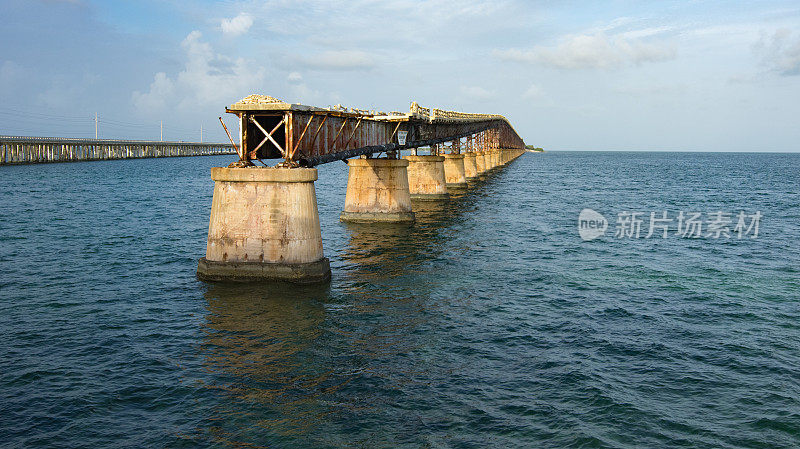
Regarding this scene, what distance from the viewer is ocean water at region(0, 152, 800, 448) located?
1289cm

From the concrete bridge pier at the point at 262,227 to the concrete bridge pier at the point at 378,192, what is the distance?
19017 millimetres

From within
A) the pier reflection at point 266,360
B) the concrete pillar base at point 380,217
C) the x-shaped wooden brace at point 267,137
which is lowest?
the pier reflection at point 266,360

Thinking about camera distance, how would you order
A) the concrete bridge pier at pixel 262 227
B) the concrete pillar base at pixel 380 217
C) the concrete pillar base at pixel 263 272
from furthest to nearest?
the concrete pillar base at pixel 380 217 < the concrete pillar base at pixel 263 272 < the concrete bridge pier at pixel 262 227

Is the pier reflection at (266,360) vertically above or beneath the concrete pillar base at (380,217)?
beneath

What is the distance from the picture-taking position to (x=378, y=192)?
43844mm

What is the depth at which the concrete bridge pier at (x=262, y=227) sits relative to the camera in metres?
23.6

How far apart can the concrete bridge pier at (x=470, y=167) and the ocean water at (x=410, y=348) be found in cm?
6321

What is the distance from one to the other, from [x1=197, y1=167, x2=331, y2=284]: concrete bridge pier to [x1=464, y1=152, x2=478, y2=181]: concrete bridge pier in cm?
7476

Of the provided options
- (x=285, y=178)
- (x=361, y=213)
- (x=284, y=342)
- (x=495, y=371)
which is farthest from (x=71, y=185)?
(x=495, y=371)

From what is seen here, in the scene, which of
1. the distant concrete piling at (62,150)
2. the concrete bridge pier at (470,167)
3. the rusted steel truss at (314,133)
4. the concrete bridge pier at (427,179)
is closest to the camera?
the rusted steel truss at (314,133)

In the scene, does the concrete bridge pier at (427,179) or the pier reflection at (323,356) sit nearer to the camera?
the pier reflection at (323,356)

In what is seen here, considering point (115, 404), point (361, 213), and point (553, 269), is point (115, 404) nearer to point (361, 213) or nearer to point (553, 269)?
point (553, 269)

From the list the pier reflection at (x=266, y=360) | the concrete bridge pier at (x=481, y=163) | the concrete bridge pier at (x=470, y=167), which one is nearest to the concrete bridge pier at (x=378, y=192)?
the pier reflection at (x=266, y=360)

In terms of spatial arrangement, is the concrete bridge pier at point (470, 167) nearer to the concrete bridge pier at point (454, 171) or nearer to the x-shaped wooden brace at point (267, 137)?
the concrete bridge pier at point (454, 171)
